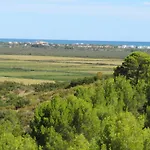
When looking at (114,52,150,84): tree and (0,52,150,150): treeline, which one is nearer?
(0,52,150,150): treeline

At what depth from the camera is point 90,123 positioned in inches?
1134

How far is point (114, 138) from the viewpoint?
22.5 m

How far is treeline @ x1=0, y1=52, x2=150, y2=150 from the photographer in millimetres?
22956

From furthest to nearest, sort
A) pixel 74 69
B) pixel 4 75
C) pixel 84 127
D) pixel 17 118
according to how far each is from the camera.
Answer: pixel 74 69 → pixel 4 75 → pixel 17 118 → pixel 84 127

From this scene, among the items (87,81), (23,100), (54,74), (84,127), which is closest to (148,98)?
(84,127)

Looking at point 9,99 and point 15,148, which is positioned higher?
point 15,148

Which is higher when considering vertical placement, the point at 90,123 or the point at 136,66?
the point at 136,66

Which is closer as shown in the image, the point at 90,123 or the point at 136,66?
the point at 90,123

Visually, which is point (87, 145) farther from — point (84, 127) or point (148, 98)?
point (148, 98)

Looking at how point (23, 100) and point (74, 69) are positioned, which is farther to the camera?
point (74, 69)

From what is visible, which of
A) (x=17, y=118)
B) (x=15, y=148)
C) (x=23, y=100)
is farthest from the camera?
(x=23, y=100)

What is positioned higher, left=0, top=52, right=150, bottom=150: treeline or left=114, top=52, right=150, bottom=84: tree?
left=114, top=52, right=150, bottom=84: tree

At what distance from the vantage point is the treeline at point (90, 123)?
2296 cm

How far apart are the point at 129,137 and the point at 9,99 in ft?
143
